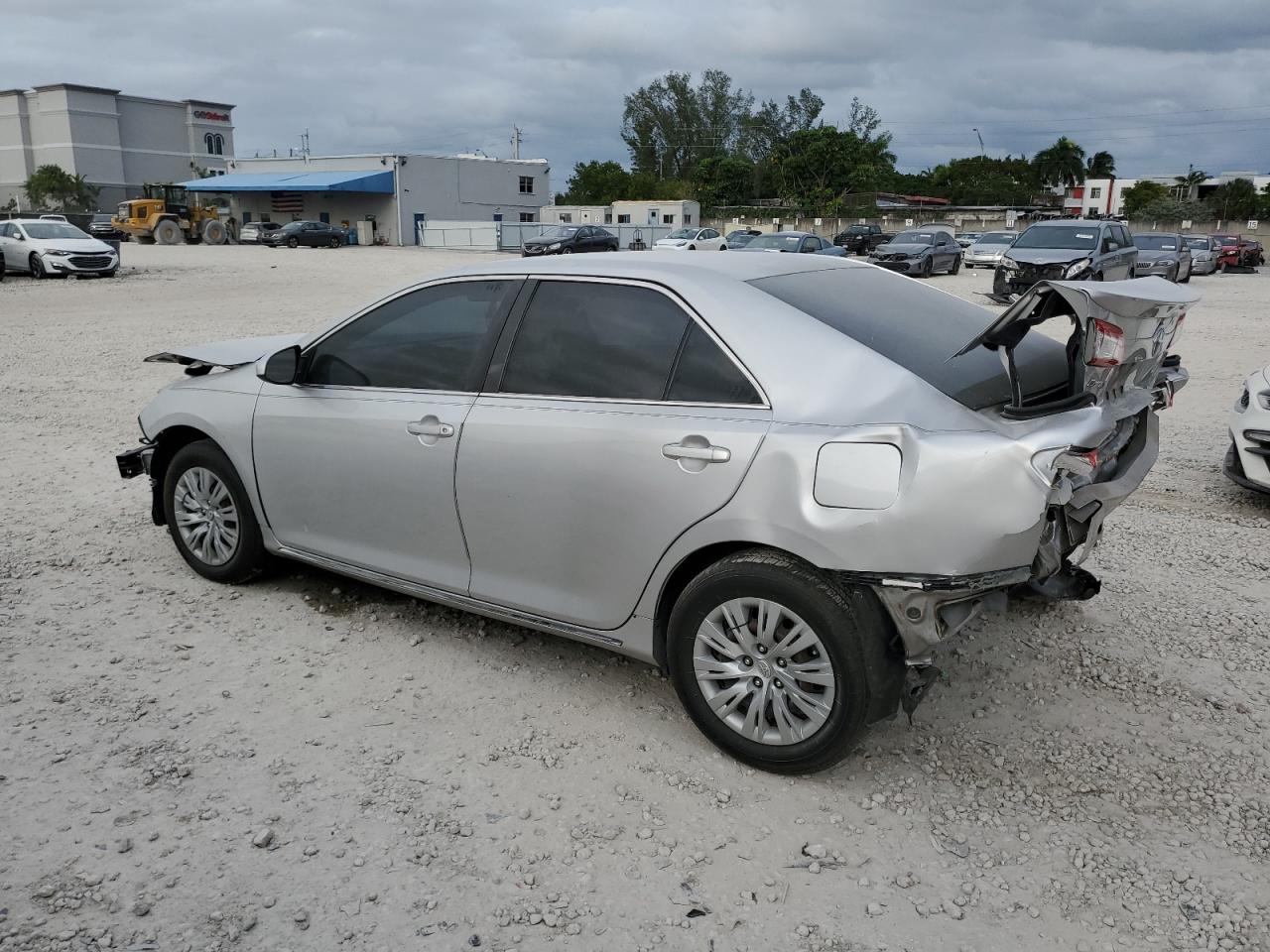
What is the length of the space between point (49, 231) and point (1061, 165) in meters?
103

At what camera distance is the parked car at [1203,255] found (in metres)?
34.3

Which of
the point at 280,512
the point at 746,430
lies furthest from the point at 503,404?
the point at 280,512

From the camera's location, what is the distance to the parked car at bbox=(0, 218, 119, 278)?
2481 cm

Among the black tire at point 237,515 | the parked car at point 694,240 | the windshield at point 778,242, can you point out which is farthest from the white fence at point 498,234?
the black tire at point 237,515

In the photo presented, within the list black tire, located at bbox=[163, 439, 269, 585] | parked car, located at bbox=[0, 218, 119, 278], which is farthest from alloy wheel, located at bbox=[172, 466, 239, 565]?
parked car, located at bbox=[0, 218, 119, 278]

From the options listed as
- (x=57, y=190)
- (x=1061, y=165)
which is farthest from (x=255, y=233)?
(x=1061, y=165)

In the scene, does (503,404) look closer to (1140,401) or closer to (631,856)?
(631,856)

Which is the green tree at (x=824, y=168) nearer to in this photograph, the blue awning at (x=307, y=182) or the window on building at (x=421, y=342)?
the blue awning at (x=307, y=182)

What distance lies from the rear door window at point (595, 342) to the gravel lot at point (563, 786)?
122 centimetres

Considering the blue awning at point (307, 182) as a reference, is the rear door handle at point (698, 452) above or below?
below

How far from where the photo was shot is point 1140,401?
3682 millimetres

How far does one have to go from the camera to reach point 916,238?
31.0m

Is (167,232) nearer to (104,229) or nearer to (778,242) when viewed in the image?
(104,229)

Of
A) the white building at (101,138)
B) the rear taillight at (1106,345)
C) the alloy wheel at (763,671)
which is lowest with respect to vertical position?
the alloy wheel at (763,671)
